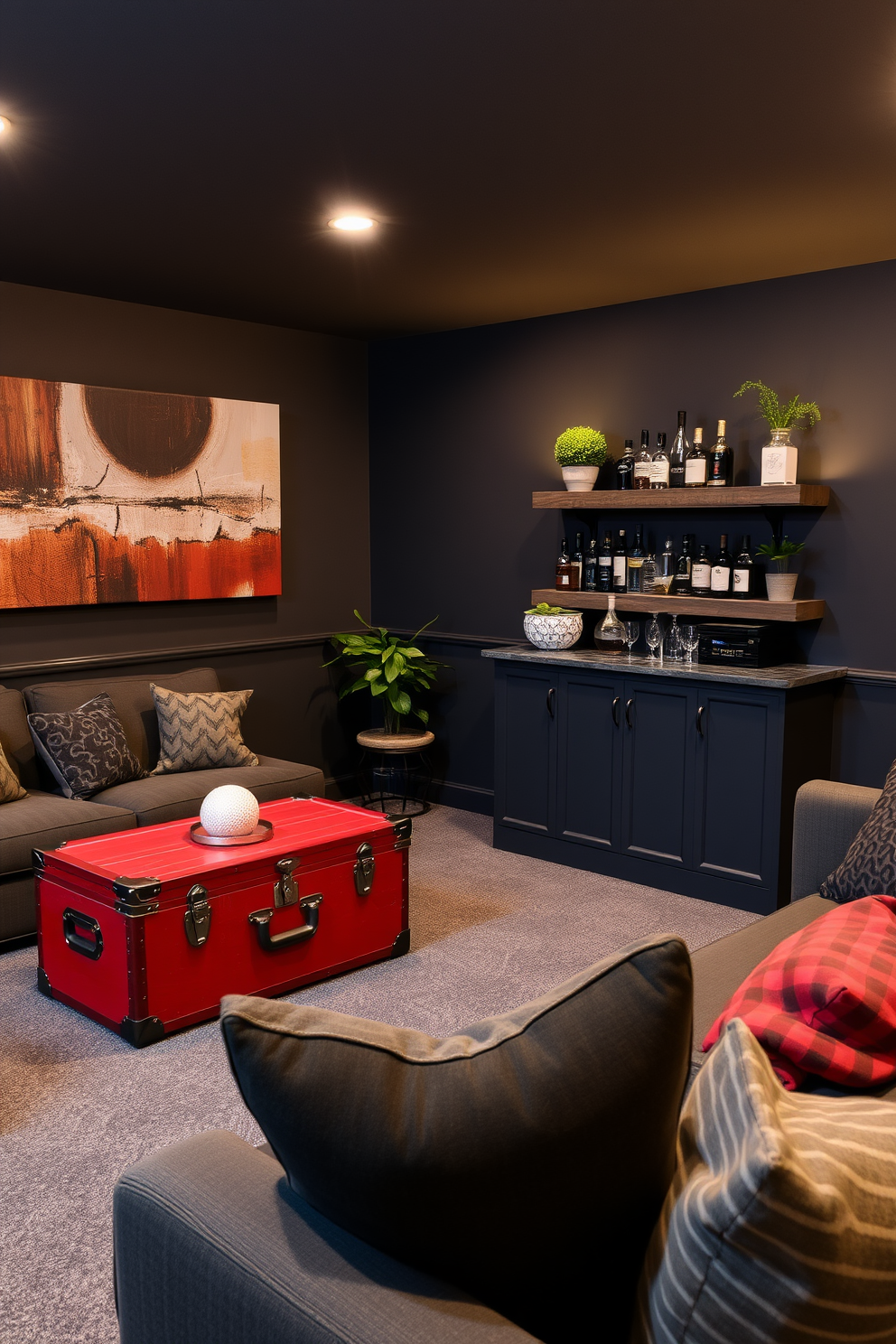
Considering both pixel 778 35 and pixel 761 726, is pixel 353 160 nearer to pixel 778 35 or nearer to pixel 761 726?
pixel 778 35

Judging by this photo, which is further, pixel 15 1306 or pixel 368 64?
pixel 368 64

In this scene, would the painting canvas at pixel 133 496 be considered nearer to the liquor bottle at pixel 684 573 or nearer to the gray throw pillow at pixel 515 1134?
the liquor bottle at pixel 684 573

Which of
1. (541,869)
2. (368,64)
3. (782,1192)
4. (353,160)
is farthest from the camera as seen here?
A: (541,869)

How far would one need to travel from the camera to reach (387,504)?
235 inches

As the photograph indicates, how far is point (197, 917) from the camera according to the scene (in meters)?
3.09

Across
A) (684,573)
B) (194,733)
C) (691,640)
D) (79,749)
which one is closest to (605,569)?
(684,573)

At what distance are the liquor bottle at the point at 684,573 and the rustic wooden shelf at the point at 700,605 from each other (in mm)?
99

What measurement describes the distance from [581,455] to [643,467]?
0.32 meters

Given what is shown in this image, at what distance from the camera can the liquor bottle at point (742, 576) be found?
4.40 meters

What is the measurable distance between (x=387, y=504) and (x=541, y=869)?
7.70ft

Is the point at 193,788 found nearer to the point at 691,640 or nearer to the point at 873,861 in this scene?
the point at 691,640

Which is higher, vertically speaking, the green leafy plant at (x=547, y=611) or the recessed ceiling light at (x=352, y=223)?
the recessed ceiling light at (x=352, y=223)

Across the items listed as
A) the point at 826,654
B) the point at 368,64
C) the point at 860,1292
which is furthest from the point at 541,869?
the point at 860,1292

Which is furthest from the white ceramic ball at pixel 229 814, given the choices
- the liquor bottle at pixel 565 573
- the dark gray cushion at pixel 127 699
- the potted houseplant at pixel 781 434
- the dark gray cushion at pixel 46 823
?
the potted houseplant at pixel 781 434
